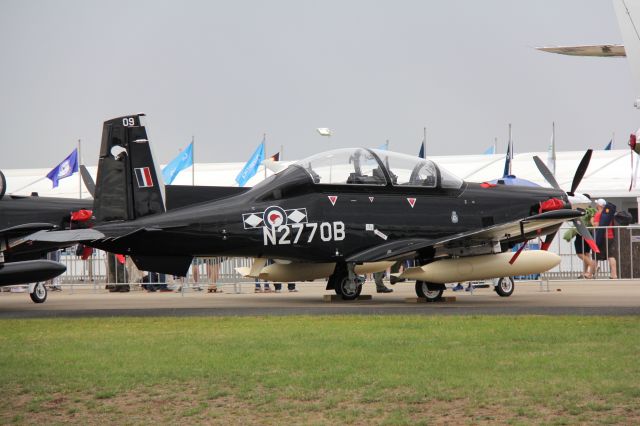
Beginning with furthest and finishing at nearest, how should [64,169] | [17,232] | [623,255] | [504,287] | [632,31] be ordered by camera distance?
[64,169]
[623,255]
[504,287]
[17,232]
[632,31]

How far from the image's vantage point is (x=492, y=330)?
11617mm

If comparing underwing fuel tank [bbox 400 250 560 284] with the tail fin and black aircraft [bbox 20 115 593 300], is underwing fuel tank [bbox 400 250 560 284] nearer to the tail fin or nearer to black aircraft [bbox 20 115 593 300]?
black aircraft [bbox 20 115 593 300]

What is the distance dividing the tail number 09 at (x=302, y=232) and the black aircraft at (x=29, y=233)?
3792 millimetres

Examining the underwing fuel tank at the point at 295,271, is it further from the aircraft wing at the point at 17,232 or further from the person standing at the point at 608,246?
the person standing at the point at 608,246

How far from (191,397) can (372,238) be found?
10.2 metres

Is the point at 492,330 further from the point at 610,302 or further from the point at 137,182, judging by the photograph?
the point at 137,182

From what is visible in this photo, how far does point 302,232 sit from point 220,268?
906 cm

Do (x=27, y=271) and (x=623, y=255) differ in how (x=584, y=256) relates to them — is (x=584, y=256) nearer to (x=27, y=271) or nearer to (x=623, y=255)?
(x=623, y=255)

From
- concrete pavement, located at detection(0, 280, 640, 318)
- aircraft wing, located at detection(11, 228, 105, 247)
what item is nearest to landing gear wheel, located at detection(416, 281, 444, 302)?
concrete pavement, located at detection(0, 280, 640, 318)

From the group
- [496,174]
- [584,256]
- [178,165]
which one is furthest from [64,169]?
[584,256]

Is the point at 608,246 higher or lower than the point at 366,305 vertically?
higher

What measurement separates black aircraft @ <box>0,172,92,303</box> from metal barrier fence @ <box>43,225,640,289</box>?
4.73 metres

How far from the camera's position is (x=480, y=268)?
688 inches

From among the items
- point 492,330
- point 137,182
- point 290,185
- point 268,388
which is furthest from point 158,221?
point 268,388
